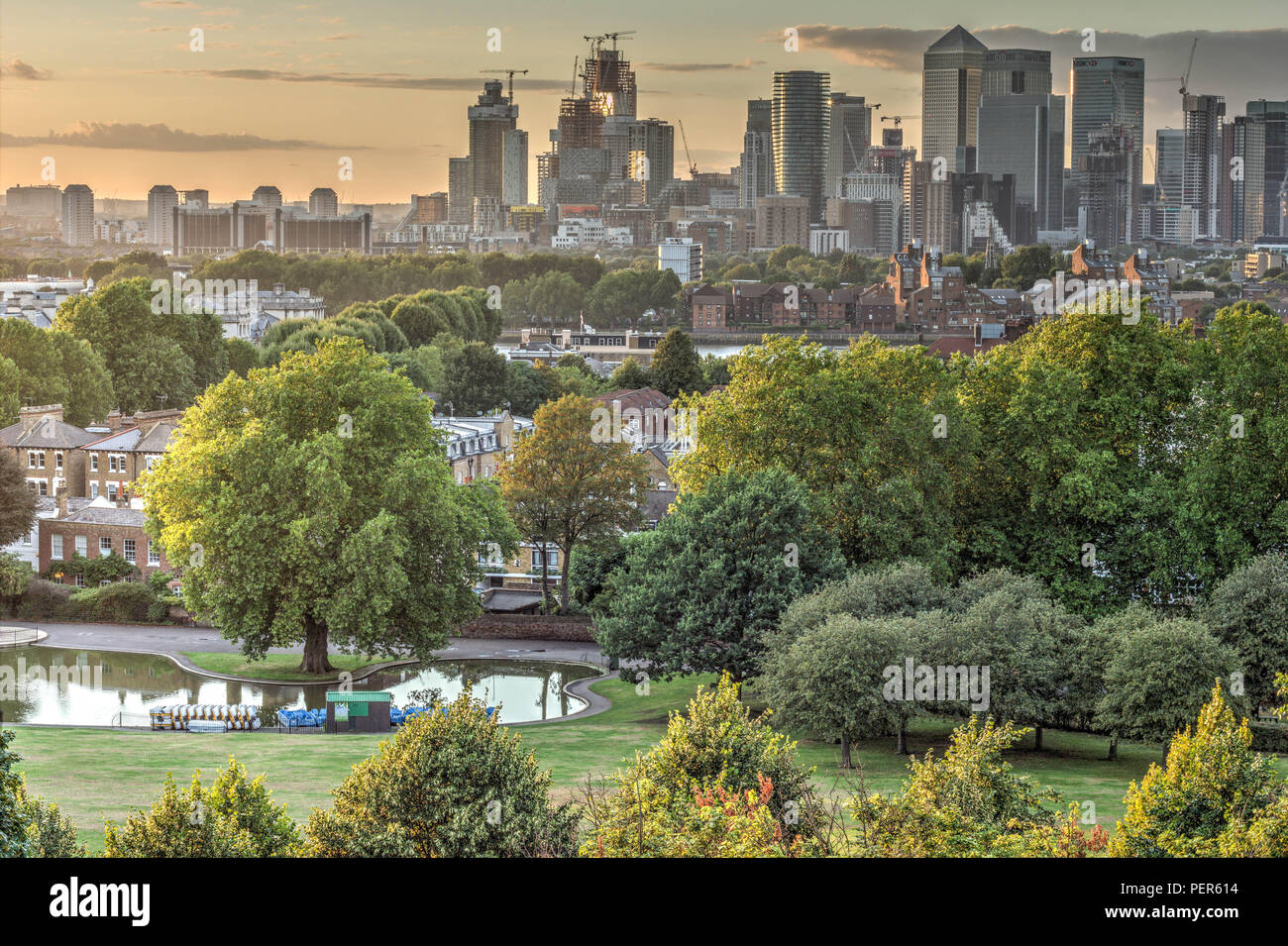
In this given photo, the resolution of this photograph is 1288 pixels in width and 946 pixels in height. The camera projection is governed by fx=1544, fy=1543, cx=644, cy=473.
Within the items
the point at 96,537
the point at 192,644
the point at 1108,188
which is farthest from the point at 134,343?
the point at 1108,188

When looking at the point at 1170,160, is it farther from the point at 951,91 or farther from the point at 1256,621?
the point at 1256,621

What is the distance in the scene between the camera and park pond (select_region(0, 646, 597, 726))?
108 ft

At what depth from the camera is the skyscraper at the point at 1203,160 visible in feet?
203

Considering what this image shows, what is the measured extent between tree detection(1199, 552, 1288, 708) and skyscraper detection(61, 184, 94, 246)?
487ft

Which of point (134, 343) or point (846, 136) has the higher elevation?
point (846, 136)

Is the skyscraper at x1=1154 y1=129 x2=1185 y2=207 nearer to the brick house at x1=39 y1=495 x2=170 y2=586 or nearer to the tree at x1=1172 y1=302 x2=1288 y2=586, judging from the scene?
the tree at x1=1172 y1=302 x2=1288 y2=586

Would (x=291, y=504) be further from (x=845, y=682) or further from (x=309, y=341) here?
(x=309, y=341)

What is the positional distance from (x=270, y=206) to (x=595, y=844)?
167 m

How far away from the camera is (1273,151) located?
239 feet

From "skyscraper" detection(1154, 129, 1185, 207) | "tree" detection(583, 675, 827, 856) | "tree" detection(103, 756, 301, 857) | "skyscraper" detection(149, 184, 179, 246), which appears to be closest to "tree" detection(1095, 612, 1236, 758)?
"tree" detection(583, 675, 827, 856)

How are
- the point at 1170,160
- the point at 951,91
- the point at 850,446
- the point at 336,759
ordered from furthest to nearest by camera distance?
the point at 1170,160 → the point at 951,91 → the point at 850,446 → the point at 336,759

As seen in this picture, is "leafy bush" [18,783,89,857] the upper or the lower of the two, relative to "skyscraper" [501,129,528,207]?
lower

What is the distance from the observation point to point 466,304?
109m

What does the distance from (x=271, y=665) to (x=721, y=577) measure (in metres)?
13.3
